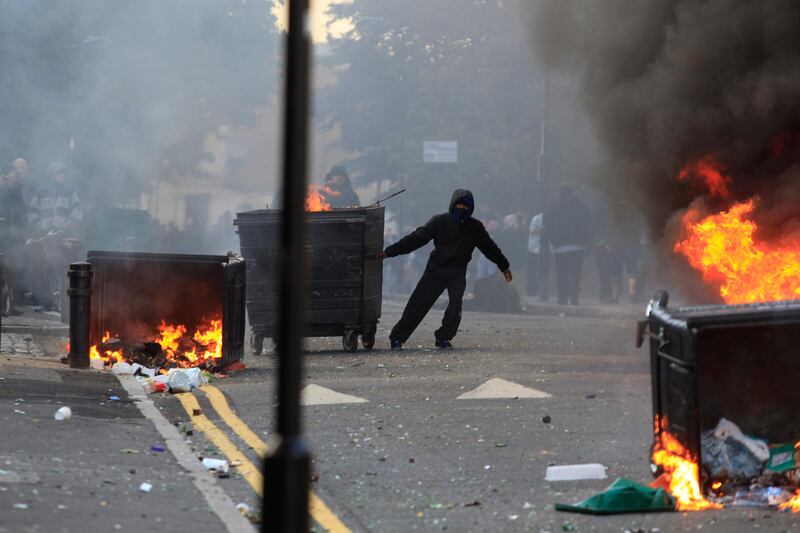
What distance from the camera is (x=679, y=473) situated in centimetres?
682

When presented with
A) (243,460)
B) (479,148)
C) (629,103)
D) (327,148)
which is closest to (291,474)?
(243,460)

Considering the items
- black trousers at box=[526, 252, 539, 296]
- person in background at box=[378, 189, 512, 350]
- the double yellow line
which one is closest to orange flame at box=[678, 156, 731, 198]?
person in background at box=[378, 189, 512, 350]

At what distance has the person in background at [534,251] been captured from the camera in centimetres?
2930

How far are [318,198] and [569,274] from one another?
10021 millimetres

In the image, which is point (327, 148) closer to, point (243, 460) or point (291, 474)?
point (243, 460)

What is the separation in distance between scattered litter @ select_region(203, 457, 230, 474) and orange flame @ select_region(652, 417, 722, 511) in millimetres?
2303

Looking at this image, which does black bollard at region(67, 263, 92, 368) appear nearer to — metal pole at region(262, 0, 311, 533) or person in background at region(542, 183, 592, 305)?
metal pole at region(262, 0, 311, 533)

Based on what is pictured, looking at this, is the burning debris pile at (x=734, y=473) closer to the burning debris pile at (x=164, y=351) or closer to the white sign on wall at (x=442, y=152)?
the burning debris pile at (x=164, y=351)

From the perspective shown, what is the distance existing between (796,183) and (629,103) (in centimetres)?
240

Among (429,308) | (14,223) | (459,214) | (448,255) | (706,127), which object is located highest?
(706,127)

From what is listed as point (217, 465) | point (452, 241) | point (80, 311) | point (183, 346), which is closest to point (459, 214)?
point (452, 241)

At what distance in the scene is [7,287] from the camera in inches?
752

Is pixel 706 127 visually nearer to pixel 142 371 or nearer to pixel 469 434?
pixel 469 434

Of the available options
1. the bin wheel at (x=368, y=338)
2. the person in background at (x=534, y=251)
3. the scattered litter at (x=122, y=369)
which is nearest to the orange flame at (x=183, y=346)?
the scattered litter at (x=122, y=369)
